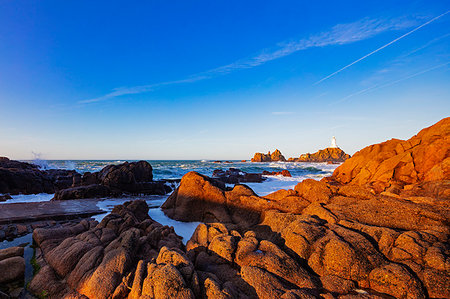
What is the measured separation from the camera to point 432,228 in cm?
428

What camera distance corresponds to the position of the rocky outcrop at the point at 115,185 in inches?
611

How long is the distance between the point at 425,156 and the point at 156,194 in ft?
61.6

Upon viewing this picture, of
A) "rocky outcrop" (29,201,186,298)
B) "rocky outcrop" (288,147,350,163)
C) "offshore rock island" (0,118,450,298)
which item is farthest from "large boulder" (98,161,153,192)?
"rocky outcrop" (288,147,350,163)

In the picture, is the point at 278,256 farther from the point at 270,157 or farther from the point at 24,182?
the point at 270,157

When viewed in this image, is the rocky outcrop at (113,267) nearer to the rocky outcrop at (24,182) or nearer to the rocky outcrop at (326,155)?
the rocky outcrop at (24,182)

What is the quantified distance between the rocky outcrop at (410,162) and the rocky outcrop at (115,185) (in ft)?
53.3

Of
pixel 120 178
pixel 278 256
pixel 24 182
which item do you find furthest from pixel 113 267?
pixel 24 182

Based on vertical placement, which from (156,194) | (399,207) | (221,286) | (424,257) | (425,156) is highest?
(425,156)

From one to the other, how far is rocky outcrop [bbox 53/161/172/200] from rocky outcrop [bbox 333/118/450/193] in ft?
53.3

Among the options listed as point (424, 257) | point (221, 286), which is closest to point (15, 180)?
point (221, 286)

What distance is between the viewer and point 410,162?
11.2 metres

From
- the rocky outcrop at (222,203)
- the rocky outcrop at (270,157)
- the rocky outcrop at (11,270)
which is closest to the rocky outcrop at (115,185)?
the rocky outcrop at (222,203)

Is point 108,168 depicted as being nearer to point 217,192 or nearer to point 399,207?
point 217,192

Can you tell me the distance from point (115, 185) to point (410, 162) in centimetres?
2058
